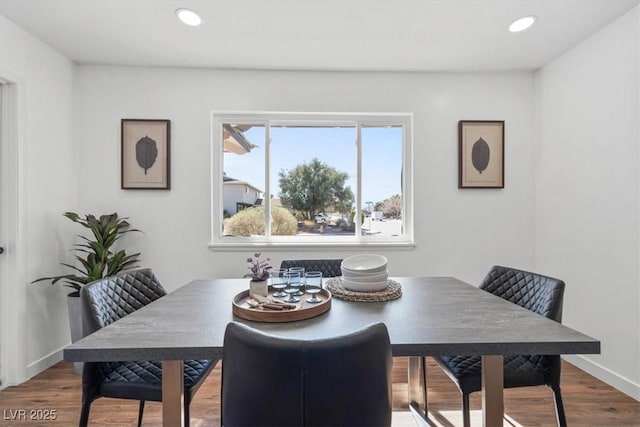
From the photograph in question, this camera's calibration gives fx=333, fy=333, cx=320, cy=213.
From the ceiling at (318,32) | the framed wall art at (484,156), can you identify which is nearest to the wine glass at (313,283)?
the ceiling at (318,32)

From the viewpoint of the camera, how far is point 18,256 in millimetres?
2283

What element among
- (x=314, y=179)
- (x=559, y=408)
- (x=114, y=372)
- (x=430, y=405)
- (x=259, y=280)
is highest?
(x=314, y=179)

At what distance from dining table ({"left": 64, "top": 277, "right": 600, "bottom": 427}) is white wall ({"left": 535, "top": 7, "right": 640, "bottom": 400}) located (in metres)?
1.48

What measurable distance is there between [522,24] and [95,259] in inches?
137

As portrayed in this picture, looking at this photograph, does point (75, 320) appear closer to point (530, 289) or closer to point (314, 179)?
point (314, 179)

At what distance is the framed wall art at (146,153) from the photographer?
2867 millimetres

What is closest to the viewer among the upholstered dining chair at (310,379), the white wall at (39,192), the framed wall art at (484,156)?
the upholstered dining chair at (310,379)

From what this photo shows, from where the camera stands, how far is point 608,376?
225 cm

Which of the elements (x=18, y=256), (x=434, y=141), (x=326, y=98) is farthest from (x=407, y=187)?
Answer: (x=18, y=256)

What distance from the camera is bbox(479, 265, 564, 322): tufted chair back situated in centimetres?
140

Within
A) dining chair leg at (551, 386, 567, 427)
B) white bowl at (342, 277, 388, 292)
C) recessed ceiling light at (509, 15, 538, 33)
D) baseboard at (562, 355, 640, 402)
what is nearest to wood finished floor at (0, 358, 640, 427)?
baseboard at (562, 355, 640, 402)

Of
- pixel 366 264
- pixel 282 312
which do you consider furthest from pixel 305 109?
pixel 282 312

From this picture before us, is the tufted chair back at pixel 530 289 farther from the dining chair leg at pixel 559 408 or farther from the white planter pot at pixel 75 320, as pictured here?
the white planter pot at pixel 75 320

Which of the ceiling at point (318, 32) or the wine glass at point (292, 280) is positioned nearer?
the wine glass at point (292, 280)
